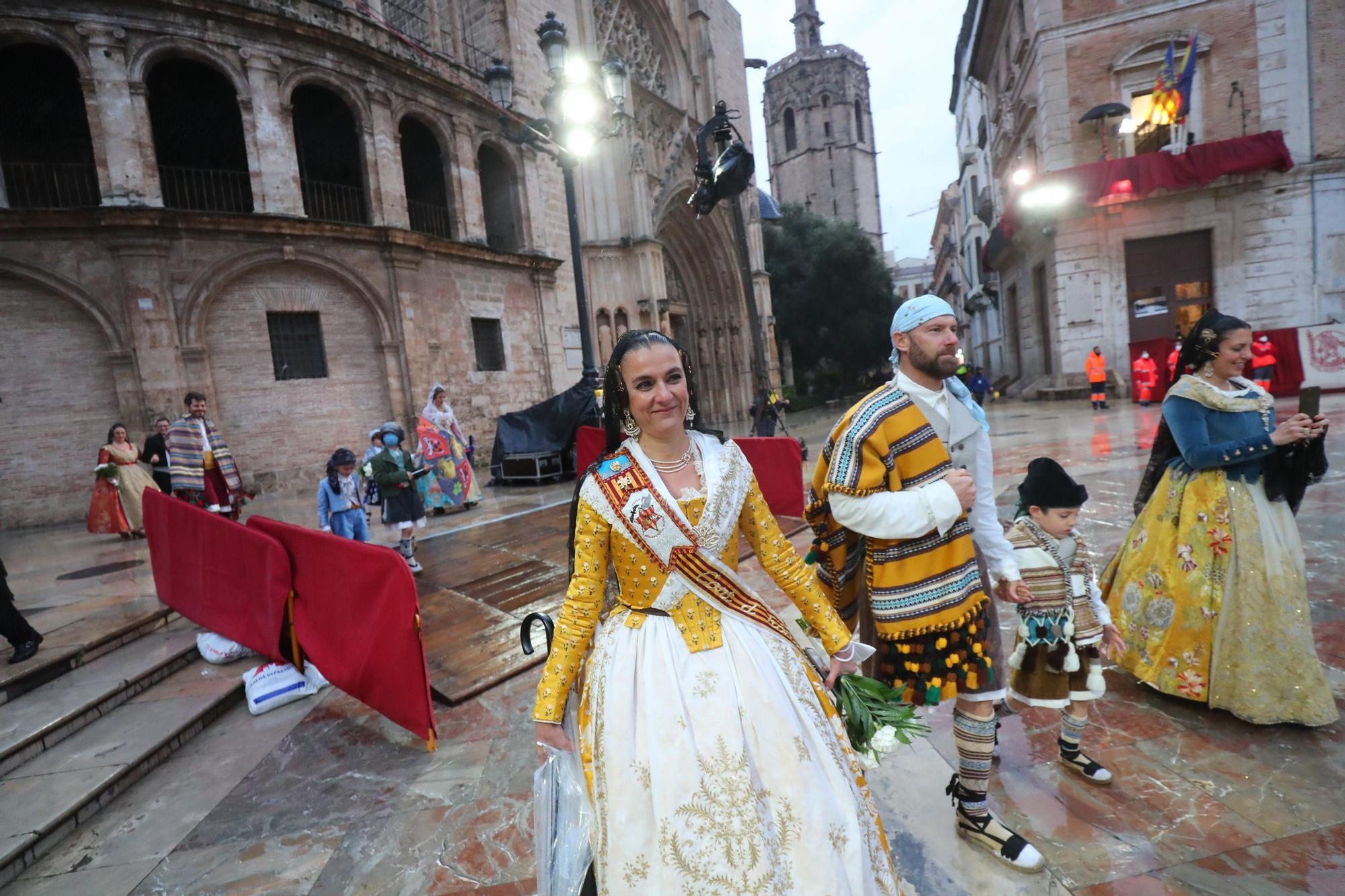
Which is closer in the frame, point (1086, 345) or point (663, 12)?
point (1086, 345)

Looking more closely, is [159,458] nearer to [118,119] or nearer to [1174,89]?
[118,119]

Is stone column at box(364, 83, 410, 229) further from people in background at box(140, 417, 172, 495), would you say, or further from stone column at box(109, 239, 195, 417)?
people in background at box(140, 417, 172, 495)

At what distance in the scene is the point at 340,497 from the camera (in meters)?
6.21

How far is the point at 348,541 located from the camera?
3.47m

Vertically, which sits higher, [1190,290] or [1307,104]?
[1307,104]

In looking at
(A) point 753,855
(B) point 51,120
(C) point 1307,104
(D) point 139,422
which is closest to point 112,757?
(A) point 753,855

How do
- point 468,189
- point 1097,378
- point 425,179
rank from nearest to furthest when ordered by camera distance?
point 1097,378, point 468,189, point 425,179

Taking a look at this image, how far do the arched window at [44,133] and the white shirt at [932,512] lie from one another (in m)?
16.2

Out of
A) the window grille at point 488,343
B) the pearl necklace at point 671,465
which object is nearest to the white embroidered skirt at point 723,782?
the pearl necklace at point 671,465

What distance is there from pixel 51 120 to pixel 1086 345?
25083 millimetres

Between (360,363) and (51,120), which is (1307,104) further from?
(51,120)

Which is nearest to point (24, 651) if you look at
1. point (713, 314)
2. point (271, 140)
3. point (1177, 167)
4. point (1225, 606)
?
point (1225, 606)

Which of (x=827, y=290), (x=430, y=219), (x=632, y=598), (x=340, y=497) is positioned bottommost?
(x=340, y=497)

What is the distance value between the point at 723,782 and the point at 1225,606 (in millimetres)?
2738
